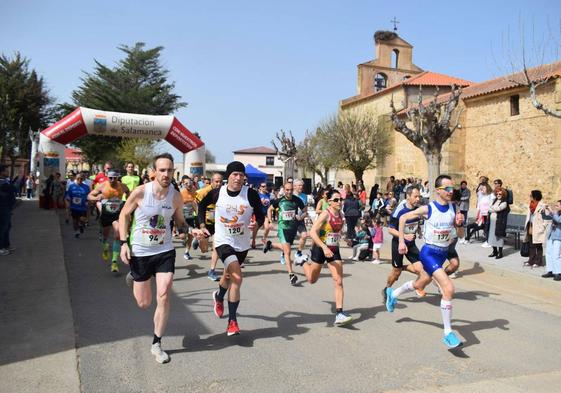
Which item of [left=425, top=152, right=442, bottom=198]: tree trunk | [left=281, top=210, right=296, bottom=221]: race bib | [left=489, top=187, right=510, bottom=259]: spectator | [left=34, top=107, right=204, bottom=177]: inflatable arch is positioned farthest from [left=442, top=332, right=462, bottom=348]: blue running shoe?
[left=34, top=107, right=204, bottom=177]: inflatable arch

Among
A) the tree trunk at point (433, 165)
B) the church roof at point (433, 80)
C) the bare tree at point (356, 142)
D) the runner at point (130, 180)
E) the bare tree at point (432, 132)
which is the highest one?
the church roof at point (433, 80)

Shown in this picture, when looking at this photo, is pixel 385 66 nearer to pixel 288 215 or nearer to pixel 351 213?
pixel 351 213

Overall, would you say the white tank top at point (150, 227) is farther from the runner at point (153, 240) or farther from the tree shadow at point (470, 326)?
the tree shadow at point (470, 326)

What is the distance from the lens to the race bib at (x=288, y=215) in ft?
31.2

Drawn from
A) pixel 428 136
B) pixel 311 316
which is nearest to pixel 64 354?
pixel 311 316

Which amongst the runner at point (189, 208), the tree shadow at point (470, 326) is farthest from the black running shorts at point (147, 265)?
the runner at point (189, 208)

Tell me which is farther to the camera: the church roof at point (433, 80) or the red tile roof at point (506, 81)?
the church roof at point (433, 80)

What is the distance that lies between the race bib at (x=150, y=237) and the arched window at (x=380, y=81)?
5345 centimetres

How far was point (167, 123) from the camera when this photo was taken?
74.6 feet

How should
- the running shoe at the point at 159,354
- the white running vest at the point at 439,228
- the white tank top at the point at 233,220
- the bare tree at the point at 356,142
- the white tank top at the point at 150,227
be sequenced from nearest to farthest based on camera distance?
the running shoe at the point at 159,354 < the white tank top at the point at 150,227 < the white tank top at the point at 233,220 < the white running vest at the point at 439,228 < the bare tree at the point at 356,142

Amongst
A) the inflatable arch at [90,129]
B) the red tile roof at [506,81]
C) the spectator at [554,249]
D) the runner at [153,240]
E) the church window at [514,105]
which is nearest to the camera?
the runner at [153,240]

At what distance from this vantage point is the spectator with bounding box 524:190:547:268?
34.8ft

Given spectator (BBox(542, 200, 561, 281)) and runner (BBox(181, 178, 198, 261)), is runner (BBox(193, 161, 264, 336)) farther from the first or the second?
spectator (BBox(542, 200, 561, 281))

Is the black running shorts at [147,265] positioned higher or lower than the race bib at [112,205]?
lower
